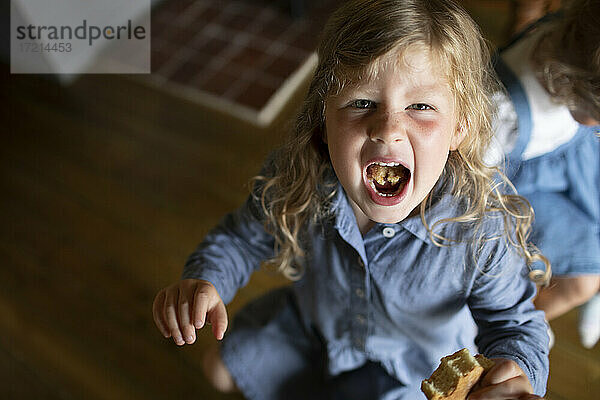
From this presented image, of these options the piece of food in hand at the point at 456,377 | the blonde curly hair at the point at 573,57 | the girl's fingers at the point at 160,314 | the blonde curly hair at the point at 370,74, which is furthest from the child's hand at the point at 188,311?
the blonde curly hair at the point at 573,57

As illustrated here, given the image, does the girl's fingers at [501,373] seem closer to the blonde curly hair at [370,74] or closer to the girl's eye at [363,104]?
the blonde curly hair at [370,74]

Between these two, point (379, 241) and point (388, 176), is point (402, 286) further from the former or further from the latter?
point (388, 176)

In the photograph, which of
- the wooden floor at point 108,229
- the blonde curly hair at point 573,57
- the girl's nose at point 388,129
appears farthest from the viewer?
the wooden floor at point 108,229

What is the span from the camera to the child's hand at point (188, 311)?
0.77 meters

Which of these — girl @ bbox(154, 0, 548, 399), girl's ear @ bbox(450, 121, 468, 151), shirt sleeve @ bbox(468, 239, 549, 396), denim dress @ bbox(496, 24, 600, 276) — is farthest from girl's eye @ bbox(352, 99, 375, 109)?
denim dress @ bbox(496, 24, 600, 276)

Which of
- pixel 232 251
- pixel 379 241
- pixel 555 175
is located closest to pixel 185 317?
pixel 232 251

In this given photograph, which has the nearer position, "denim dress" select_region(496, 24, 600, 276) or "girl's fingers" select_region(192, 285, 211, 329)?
"girl's fingers" select_region(192, 285, 211, 329)

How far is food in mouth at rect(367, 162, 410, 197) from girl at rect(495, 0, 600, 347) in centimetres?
25

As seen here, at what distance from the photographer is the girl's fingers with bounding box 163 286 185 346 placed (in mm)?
768

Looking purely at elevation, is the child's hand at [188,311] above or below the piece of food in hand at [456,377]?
below

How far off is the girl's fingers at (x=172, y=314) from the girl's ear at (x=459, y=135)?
407mm

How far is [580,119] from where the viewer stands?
3.03 ft

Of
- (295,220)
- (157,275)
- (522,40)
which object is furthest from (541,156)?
(157,275)

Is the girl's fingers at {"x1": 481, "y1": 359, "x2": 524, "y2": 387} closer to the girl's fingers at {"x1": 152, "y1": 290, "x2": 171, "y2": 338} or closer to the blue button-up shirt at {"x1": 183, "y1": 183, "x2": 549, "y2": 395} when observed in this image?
the blue button-up shirt at {"x1": 183, "y1": 183, "x2": 549, "y2": 395}
